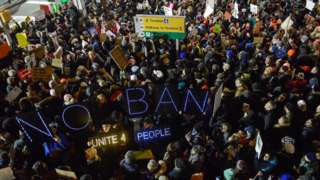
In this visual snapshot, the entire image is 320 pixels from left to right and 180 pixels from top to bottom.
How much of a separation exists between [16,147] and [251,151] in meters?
4.17

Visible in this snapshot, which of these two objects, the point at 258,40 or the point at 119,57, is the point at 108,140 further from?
the point at 258,40

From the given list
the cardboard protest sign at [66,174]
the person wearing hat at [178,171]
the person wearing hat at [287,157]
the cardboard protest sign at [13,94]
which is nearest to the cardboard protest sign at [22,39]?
the cardboard protest sign at [13,94]

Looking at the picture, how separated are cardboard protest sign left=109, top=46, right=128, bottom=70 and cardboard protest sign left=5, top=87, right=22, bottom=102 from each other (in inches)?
89.2

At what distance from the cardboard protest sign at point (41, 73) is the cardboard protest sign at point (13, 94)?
568mm

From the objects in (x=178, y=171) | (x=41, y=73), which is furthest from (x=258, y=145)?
(x=41, y=73)

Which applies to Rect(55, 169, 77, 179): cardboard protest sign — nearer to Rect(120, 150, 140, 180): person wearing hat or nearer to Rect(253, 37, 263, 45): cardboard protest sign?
Rect(120, 150, 140, 180): person wearing hat

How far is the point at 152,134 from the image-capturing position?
7.84 metres

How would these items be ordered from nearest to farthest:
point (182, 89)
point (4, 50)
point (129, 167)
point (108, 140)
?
point (129, 167) < point (108, 140) < point (182, 89) < point (4, 50)

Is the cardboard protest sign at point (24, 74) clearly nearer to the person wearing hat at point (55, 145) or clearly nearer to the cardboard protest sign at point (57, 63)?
the cardboard protest sign at point (57, 63)

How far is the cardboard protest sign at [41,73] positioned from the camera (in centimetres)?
975

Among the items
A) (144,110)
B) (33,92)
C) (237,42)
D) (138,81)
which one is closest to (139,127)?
(144,110)

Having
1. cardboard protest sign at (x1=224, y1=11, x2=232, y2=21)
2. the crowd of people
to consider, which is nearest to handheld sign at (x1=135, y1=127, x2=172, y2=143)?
the crowd of people

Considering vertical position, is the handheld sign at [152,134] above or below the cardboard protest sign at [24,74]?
below

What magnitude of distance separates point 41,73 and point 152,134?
3473mm
